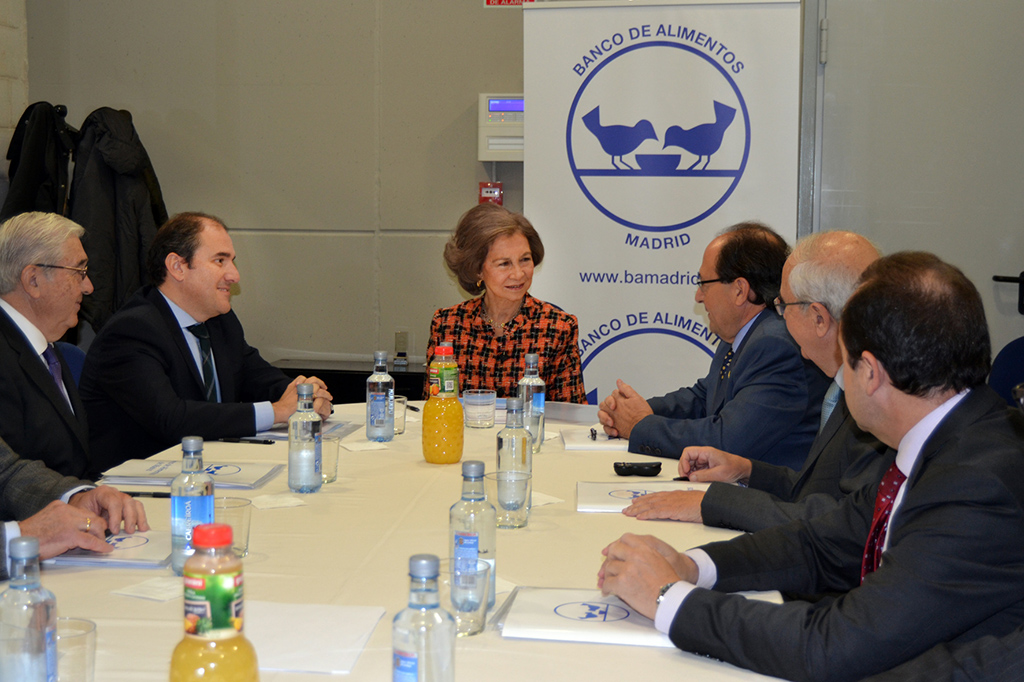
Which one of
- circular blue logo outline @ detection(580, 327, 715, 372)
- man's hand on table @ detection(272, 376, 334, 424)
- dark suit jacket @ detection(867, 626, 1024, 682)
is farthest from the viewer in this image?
circular blue logo outline @ detection(580, 327, 715, 372)

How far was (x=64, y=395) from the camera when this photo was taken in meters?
2.57

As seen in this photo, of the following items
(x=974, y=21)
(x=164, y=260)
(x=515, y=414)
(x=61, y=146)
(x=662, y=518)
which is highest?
(x=974, y=21)

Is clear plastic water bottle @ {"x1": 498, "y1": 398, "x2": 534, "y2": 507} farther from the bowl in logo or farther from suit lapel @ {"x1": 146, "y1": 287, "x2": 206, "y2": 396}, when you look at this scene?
the bowl in logo

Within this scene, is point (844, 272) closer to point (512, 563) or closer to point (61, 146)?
point (512, 563)

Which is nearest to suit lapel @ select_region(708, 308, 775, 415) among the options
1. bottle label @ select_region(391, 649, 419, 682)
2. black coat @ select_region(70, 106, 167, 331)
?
bottle label @ select_region(391, 649, 419, 682)

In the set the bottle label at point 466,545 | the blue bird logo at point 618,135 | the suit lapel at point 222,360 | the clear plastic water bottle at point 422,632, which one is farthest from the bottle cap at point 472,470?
the blue bird logo at point 618,135

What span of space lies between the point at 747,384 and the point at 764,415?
11 centimetres

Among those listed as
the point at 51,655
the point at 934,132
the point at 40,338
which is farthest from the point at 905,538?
the point at 934,132

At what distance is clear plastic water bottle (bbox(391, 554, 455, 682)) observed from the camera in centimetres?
97

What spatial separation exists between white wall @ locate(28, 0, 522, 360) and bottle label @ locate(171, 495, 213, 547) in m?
3.62

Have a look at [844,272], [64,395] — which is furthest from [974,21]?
[64,395]

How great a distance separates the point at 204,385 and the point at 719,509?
1857 millimetres

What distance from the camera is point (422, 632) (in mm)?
1000

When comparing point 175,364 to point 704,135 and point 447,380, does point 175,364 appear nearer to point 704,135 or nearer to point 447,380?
point 447,380
